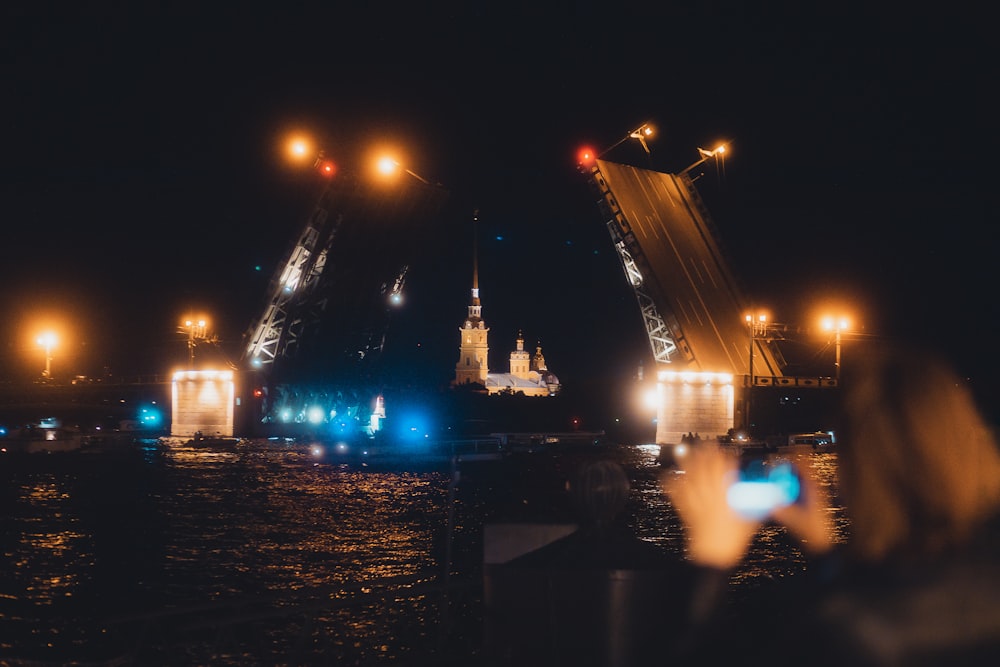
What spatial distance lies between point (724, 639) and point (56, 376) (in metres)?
54.0

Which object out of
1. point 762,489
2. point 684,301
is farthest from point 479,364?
point 762,489

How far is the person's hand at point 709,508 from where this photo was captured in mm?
14102

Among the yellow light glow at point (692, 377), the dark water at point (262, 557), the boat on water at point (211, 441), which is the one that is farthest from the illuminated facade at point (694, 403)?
the boat on water at point (211, 441)

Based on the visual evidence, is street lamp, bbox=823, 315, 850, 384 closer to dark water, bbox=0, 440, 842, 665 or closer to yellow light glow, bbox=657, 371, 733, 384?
yellow light glow, bbox=657, 371, 733, 384

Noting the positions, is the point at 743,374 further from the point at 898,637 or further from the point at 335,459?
the point at 898,637

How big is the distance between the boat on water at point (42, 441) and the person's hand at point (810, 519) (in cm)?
2549

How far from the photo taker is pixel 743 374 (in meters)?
37.9

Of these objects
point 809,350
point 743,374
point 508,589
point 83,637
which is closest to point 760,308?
point 743,374

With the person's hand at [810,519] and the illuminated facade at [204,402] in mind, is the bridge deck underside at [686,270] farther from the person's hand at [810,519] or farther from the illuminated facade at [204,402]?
the illuminated facade at [204,402]

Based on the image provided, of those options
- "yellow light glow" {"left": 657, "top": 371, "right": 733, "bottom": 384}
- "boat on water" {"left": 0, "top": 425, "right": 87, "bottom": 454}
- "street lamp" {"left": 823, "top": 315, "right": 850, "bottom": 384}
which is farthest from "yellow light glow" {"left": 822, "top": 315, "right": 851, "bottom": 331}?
"boat on water" {"left": 0, "top": 425, "right": 87, "bottom": 454}

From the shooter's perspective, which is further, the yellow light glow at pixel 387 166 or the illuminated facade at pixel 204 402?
the illuminated facade at pixel 204 402

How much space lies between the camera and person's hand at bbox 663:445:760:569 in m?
14.1

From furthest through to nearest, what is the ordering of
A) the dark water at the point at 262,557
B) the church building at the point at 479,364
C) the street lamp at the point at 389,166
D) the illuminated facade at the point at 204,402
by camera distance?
the church building at the point at 479,364, the illuminated facade at the point at 204,402, the street lamp at the point at 389,166, the dark water at the point at 262,557

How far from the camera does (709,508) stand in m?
20.5
